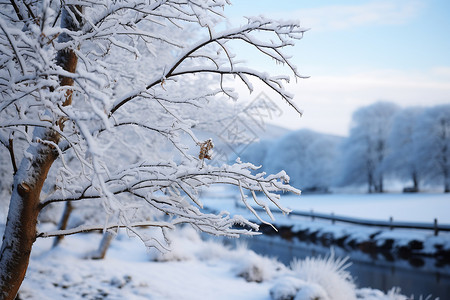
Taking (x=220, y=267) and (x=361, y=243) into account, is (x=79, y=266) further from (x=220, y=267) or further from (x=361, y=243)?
(x=361, y=243)

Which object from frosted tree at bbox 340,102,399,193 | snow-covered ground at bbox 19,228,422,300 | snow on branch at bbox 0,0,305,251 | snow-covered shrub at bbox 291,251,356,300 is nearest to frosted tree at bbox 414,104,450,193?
frosted tree at bbox 340,102,399,193

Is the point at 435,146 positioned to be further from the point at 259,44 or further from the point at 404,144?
the point at 259,44

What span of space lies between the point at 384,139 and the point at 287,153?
12288mm

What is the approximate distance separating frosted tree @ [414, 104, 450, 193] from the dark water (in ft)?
50.9

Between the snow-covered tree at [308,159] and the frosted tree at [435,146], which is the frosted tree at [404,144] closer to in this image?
the frosted tree at [435,146]

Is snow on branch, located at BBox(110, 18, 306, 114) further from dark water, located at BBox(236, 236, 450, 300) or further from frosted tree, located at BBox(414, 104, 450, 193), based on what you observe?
frosted tree, located at BBox(414, 104, 450, 193)

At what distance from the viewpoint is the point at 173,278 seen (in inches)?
265

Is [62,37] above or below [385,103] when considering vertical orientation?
below

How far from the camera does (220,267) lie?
27.3ft

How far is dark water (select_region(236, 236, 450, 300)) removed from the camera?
948 centimetres

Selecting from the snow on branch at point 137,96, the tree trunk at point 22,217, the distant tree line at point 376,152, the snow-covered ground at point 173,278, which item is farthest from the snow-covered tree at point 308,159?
the tree trunk at point 22,217

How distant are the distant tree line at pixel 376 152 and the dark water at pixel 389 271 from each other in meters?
15.9

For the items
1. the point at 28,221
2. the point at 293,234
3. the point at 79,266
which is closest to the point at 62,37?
the point at 28,221

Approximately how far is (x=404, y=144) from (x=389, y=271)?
72.6 ft
